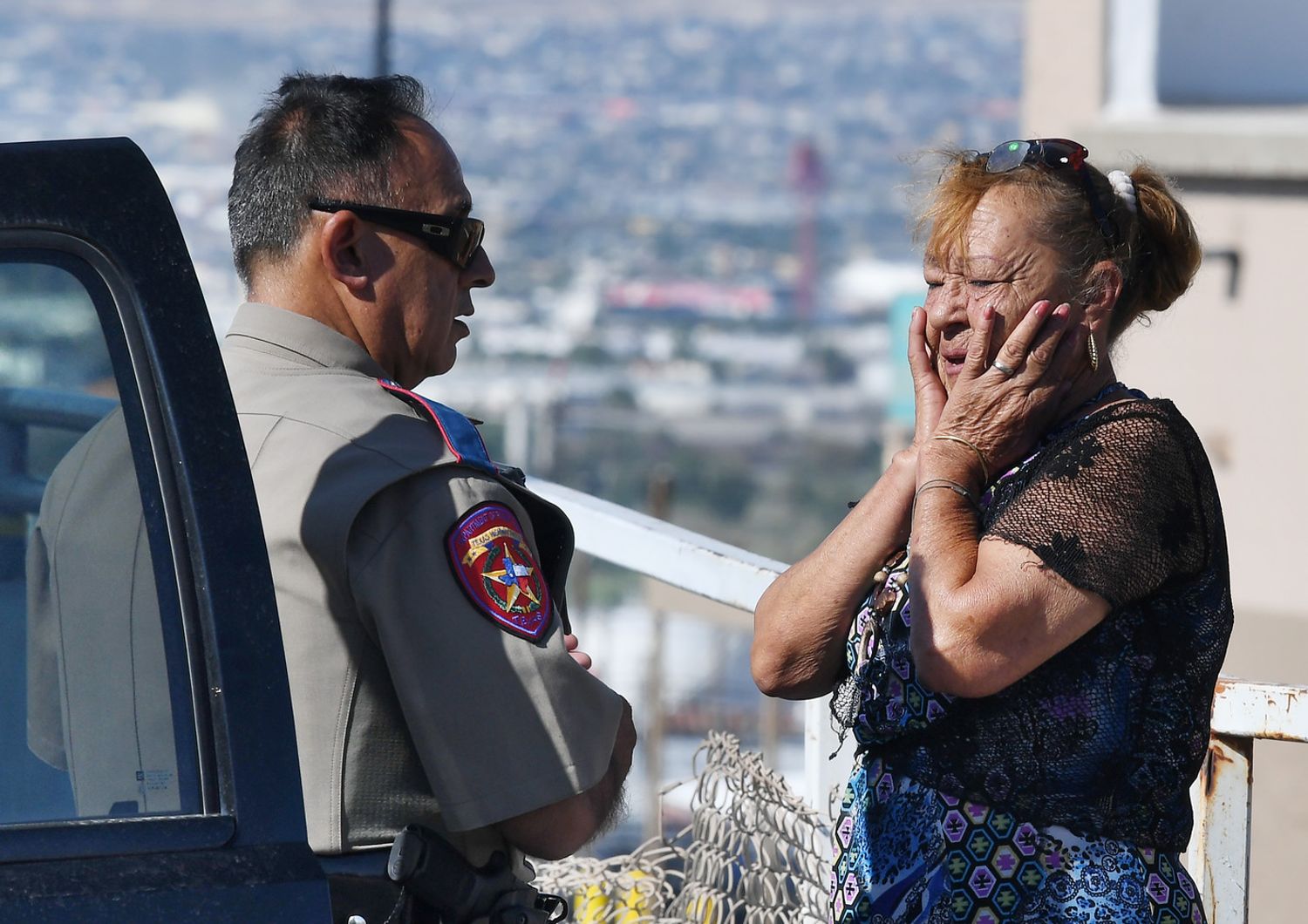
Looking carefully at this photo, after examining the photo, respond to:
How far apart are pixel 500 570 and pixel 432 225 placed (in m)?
0.54

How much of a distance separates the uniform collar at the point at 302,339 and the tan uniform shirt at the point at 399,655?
12cm

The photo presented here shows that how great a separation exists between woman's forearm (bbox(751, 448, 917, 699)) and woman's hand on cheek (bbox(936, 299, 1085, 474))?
12 centimetres

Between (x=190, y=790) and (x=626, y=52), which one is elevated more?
(x=626, y=52)

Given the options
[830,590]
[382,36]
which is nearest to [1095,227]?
[830,590]

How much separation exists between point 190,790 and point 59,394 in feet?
1.27

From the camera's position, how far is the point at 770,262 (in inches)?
4318

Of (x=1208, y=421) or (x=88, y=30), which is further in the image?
(x=88, y=30)

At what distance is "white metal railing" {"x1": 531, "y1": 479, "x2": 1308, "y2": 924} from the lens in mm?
2289

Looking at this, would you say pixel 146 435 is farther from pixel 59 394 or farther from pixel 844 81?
pixel 844 81

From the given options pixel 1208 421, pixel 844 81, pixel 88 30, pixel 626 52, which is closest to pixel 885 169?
pixel 844 81

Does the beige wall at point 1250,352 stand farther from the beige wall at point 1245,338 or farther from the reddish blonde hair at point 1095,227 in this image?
the reddish blonde hair at point 1095,227

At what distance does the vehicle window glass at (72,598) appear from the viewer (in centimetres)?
141

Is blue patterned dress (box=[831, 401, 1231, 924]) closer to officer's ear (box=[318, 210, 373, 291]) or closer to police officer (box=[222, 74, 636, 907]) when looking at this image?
police officer (box=[222, 74, 636, 907])

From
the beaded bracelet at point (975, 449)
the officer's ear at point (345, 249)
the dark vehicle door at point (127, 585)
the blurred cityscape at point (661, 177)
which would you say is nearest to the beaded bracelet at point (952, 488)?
the beaded bracelet at point (975, 449)
